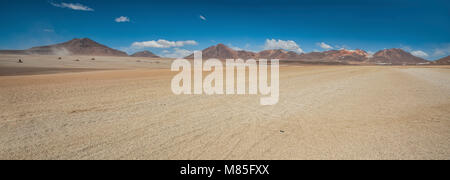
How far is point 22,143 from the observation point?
3.97 metres

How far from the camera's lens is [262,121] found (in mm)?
5625
